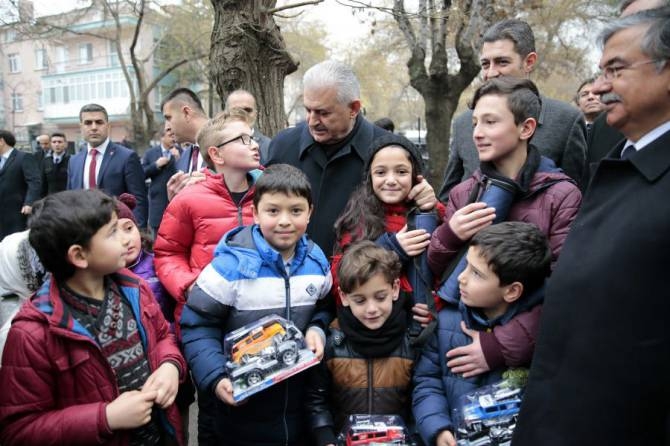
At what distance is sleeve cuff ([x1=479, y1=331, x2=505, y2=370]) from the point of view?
2.15 m

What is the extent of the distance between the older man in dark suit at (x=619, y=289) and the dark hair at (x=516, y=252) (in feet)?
1.44

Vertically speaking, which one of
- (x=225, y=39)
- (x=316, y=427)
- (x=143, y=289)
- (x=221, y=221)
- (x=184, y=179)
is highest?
(x=225, y=39)

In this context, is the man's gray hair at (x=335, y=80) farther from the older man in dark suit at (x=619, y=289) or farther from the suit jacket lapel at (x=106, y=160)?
the suit jacket lapel at (x=106, y=160)

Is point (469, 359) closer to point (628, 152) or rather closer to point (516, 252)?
point (516, 252)

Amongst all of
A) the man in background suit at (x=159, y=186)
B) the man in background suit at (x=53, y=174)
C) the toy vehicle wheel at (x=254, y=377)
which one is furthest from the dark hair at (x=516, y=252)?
the man in background suit at (x=53, y=174)

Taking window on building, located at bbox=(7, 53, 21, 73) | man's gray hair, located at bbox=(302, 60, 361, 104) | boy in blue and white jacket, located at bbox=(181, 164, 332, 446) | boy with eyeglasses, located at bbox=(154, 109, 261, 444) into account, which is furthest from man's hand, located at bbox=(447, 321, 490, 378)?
window on building, located at bbox=(7, 53, 21, 73)

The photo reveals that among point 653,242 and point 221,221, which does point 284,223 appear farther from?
point 653,242

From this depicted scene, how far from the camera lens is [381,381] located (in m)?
2.38

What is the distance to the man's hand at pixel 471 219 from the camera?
2.31 m

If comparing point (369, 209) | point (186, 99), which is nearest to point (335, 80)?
point (369, 209)

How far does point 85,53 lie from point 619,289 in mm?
46984

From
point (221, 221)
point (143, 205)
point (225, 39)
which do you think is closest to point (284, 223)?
point (221, 221)

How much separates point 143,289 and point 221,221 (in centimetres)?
67

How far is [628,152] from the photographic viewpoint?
168 centimetres
